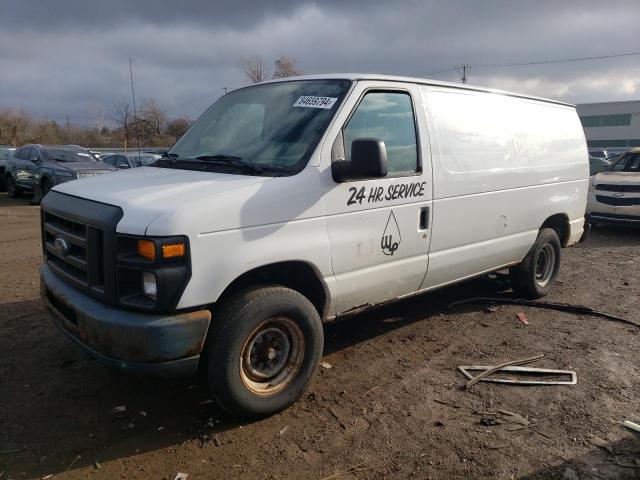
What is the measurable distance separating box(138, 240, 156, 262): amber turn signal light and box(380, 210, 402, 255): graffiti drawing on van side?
5.72ft

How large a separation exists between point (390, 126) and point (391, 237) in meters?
0.87

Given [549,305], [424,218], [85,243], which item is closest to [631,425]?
[424,218]

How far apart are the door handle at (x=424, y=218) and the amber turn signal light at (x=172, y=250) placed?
2.09 metres

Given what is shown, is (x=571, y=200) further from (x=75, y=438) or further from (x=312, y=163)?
(x=75, y=438)

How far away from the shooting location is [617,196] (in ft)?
34.3

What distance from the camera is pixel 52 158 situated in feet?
47.3

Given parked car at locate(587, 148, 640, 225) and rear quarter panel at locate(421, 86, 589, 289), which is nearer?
rear quarter panel at locate(421, 86, 589, 289)

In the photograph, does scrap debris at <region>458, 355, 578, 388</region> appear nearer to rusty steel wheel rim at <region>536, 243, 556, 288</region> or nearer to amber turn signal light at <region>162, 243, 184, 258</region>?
rusty steel wheel rim at <region>536, 243, 556, 288</region>

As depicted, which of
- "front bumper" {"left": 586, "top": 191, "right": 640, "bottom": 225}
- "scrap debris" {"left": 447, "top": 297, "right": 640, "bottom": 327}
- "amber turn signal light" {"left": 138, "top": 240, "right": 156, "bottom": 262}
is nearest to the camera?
"amber turn signal light" {"left": 138, "top": 240, "right": 156, "bottom": 262}

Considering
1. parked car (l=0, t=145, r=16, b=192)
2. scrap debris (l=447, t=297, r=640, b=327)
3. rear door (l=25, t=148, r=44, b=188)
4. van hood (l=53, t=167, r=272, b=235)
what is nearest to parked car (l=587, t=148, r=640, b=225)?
scrap debris (l=447, t=297, r=640, b=327)

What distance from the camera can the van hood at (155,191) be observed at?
282cm

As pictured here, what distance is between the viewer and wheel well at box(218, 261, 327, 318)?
3242 millimetres

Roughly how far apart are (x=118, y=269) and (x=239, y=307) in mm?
718

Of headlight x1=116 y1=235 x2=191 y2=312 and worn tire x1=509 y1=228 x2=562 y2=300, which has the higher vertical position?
headlight x1=116 y1=235 x2=191 y2=312
